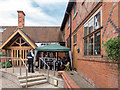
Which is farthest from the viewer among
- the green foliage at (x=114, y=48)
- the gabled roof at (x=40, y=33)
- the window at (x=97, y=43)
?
the gabled roof at (x=40, y=33)

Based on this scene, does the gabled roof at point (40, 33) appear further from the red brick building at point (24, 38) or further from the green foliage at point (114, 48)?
the green foliage at point (114, 48)

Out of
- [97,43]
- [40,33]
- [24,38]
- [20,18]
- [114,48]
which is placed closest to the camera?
[114,48]

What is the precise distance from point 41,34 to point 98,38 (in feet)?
49.2

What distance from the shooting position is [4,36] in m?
18.8

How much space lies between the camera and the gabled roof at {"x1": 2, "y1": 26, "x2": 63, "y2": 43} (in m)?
17.8

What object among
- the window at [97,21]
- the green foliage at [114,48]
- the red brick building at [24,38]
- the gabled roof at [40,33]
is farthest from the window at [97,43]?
the gabled roof at [40,33]

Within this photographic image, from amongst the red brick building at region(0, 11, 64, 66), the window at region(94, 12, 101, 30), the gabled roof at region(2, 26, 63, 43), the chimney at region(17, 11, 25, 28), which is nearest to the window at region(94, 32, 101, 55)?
the window at region(94, 12, 101, 30)

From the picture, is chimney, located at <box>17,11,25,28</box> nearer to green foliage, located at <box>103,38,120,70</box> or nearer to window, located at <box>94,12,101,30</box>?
window, located at <box>94,12,101,30</box>

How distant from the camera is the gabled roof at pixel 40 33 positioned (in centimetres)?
1781

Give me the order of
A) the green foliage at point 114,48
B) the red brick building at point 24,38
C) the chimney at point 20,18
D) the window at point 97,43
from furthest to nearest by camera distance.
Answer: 1. the chimney at point 20,18
2. the red brick building at point 24,38
3. the window at point 97,43
4. the green foliage at point 114,48

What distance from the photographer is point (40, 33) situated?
19297 mm

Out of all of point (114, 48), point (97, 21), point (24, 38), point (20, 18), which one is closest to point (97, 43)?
point (97, 21)

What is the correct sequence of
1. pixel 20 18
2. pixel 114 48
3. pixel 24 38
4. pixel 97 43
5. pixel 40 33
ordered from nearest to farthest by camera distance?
pixel 114 48
pixel 97 43
pixel 24 38
pixel 40 33
pixel 20 18

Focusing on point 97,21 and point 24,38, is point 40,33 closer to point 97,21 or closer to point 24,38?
point 24,38
